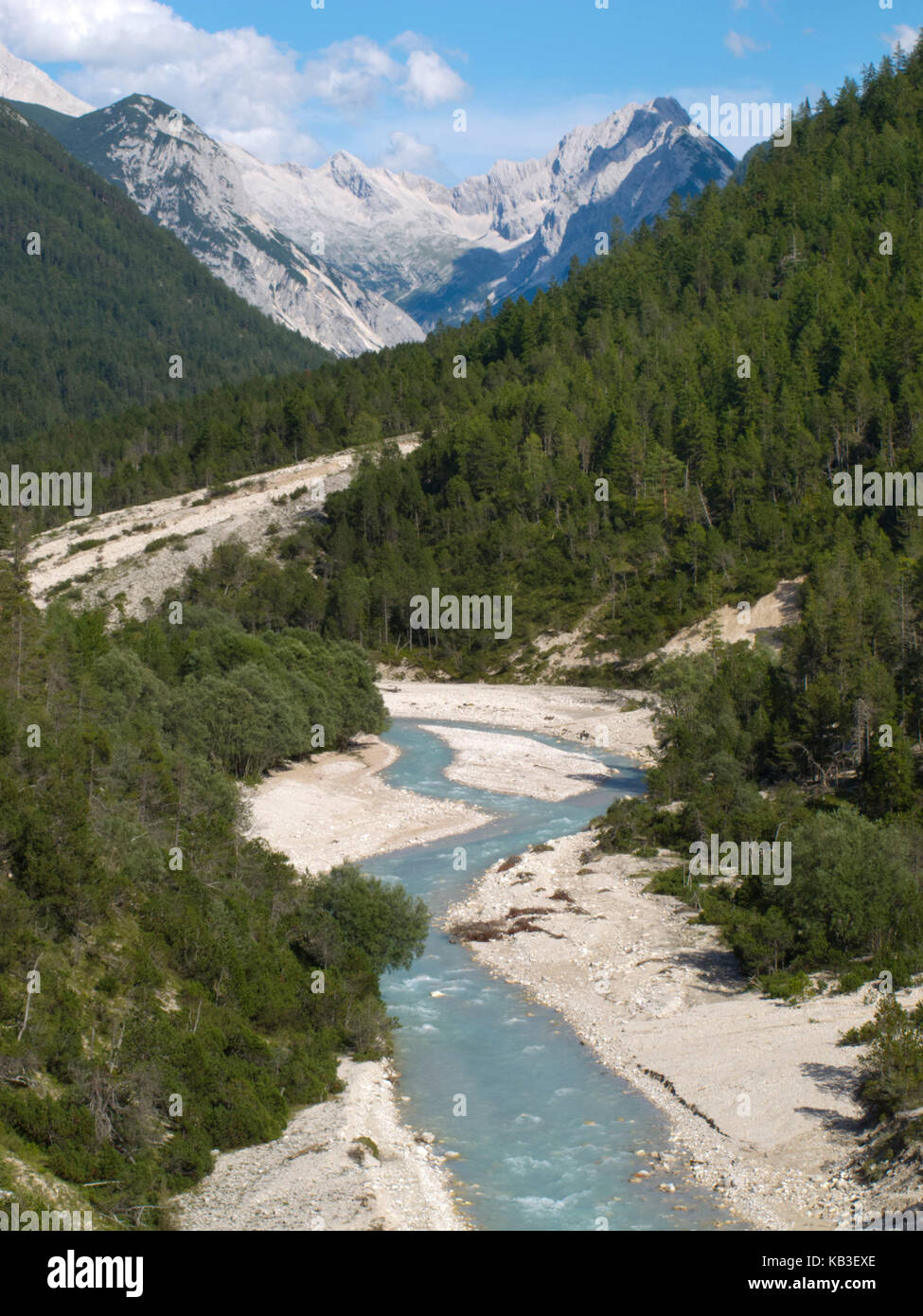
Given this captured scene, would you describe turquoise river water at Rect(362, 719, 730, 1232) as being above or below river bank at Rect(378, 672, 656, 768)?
below

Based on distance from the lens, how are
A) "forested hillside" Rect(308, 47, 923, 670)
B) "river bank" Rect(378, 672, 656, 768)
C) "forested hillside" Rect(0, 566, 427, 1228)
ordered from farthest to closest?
"forested hillside" Rect(308, 47, 923, 670) → "river bank" Rect(378, 672, 656, 768) → "forested hillside" Rect(0, 566, 427, 1228)

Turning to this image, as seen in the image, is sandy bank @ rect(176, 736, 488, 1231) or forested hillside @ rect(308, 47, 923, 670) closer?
sandy bank @ rect(176, 736, 488, 1231)

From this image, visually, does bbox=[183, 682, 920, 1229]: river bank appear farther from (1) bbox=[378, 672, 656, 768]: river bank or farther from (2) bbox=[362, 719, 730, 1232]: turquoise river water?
(1) bbox=[378, 672, 656, 768]: river bank

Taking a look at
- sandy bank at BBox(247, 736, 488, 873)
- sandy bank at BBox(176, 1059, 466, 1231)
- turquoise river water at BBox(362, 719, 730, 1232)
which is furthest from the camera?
sandy bank at BBox(247, 736, 488, 873)

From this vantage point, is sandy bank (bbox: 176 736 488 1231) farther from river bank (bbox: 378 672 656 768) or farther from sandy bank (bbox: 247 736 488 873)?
river bank (bbox: 378 672 656 768)

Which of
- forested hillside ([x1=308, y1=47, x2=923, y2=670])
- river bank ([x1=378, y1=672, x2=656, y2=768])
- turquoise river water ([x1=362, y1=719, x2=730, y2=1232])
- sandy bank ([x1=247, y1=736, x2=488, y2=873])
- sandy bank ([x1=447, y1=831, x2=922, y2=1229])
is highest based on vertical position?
forested hillside ([x1=308, y1=47, x2=923, y2=670])

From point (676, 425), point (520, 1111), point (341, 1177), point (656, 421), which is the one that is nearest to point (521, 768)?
point (520, 1111)

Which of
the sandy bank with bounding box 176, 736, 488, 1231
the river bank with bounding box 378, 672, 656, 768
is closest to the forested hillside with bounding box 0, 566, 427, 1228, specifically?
the sandy bank with bounding box 176, 736, 488, 1231

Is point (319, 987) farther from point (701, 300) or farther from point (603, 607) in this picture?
point (701, 300)
